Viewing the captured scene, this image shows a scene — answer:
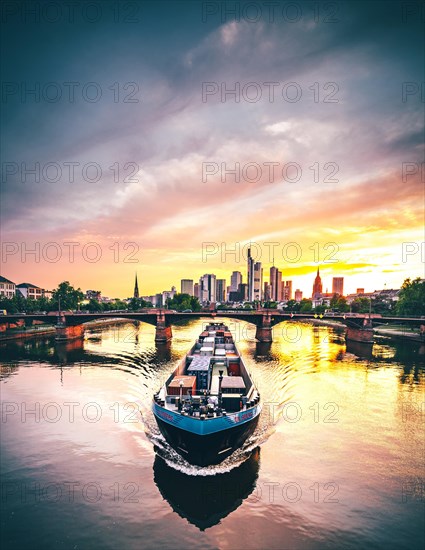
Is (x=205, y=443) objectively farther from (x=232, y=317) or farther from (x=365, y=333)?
(x=365, y=333)

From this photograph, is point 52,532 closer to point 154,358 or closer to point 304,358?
point 154,358

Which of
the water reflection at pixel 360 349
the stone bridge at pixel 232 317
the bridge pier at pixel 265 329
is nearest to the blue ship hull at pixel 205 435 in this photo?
the water reflection at pixel 360 349

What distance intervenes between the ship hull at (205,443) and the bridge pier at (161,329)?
61015 millimetres

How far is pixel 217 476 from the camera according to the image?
2195cm

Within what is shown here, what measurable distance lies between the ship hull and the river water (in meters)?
1.01

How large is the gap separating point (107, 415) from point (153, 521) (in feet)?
55.0

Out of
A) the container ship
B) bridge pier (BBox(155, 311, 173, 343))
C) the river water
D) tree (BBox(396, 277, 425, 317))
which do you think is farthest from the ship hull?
tree (BBox(396, 277, 425, 317))

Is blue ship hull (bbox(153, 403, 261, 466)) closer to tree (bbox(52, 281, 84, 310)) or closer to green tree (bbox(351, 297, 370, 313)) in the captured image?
tree (bbox(52, 281, 84, 310))

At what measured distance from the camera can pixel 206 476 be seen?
21.9 metres

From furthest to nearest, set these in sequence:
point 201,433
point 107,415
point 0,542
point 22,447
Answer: point 107,415
point 22,447
point 201,433
point 0,542

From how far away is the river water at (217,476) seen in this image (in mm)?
16906

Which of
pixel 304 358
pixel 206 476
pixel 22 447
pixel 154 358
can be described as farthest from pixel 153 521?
pixel 304 358

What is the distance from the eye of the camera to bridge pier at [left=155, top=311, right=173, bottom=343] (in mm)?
84375

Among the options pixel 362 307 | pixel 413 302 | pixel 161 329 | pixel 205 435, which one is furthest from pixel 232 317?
pixel 362 307
